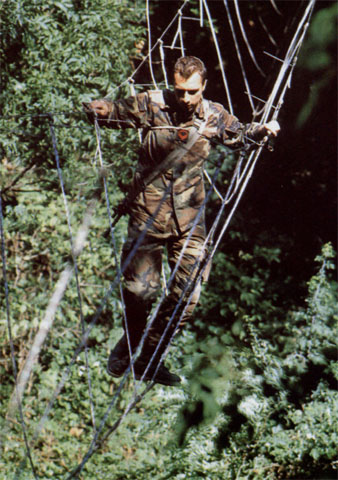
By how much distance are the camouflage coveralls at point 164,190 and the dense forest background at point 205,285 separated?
1053 millimetres

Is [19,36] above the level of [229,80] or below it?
above

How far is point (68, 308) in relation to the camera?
228 inches

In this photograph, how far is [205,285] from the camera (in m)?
5.91

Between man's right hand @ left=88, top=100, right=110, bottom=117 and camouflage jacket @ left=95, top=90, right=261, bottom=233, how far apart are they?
0.08ft

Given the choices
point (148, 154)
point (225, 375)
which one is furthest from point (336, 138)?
point (148, 154)

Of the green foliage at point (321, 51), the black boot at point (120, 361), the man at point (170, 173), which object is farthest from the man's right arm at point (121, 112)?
the green foliage at point (321, 51)

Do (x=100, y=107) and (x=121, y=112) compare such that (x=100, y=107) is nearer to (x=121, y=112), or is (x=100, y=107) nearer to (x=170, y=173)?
(x=121, y=112)

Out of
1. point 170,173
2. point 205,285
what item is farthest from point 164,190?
point 205,285

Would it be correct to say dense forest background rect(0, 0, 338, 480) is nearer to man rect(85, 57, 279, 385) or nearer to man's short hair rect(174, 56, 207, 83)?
man rect(85, 57, 279, 385)

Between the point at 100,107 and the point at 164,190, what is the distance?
51 cm

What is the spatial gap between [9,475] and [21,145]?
265 centimetres

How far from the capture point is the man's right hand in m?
2.66

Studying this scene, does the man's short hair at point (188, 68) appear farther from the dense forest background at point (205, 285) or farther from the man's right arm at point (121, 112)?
the dense forest background at point (205, 285)

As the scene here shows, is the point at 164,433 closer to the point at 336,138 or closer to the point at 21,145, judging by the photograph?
the point at 21,145
